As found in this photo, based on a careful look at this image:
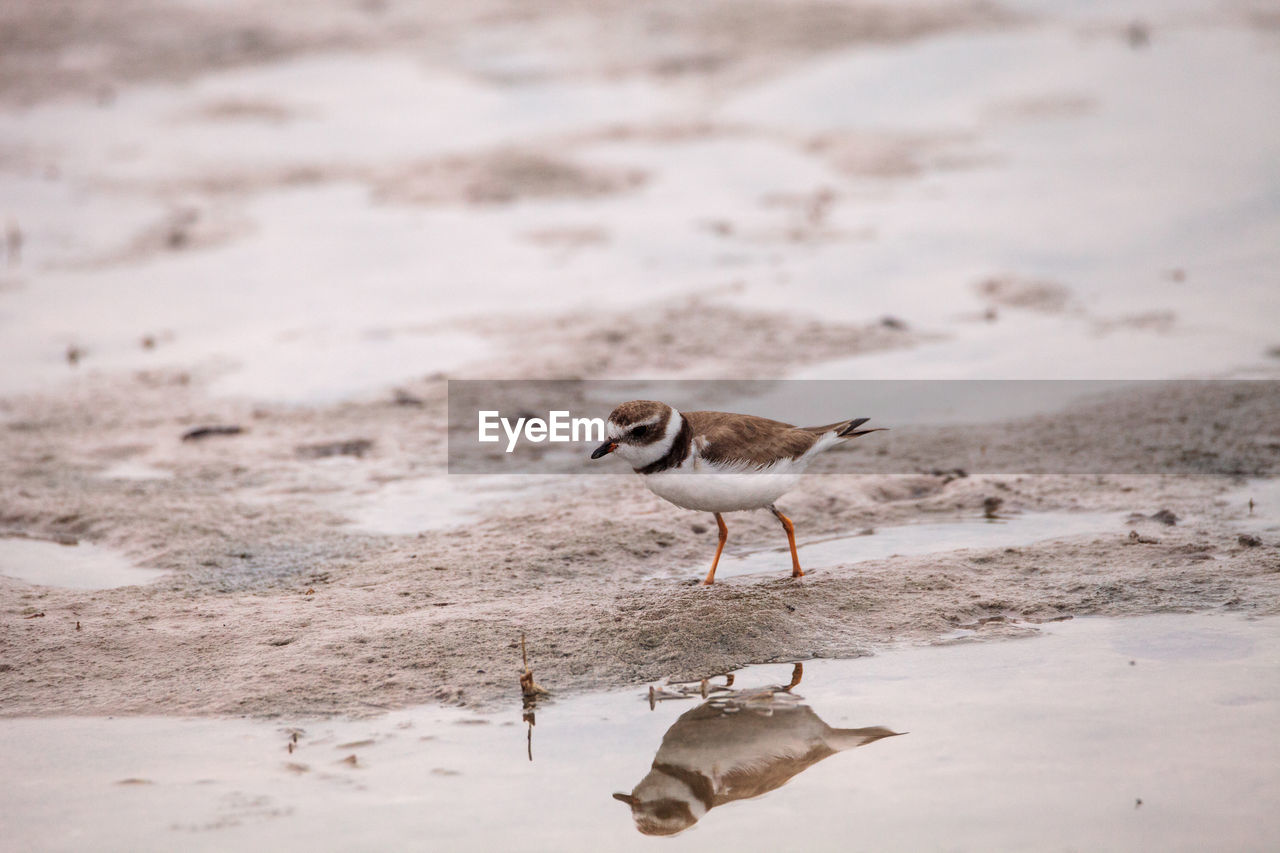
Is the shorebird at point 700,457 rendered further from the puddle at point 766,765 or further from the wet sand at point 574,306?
the puddle at point 766,765

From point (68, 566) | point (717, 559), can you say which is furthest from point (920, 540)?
point (68, 566)

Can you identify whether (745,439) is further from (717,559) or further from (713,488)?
(717,559)

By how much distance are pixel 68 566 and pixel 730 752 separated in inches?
145

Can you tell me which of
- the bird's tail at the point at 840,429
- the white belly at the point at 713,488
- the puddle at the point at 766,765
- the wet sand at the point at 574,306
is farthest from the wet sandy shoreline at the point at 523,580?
the bird's tail at the point at 840,429

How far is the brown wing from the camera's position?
5.60 m

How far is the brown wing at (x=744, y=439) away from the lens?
560cm

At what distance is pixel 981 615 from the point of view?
536 cm

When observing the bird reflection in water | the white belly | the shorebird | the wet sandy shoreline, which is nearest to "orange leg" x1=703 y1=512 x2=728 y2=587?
the shorebird

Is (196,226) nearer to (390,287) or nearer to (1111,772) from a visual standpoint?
(390,287)

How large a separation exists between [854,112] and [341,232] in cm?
580

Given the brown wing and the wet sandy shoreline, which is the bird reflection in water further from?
the brown wing

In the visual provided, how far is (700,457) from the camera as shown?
18.3ft

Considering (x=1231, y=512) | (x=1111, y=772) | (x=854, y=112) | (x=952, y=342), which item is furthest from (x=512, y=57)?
(x=1111, y=772)

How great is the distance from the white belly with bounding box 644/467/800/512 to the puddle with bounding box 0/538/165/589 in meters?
2.56
